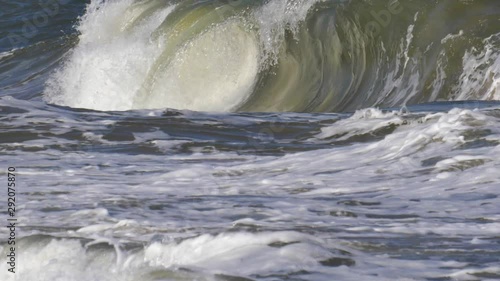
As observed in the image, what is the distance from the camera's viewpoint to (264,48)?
31.6ft

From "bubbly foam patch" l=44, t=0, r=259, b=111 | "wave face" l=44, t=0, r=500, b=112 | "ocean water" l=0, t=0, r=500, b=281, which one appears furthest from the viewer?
"bubbly foam patch" l=44, t=0, r=259, b=111

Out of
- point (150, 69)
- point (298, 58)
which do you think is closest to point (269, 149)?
point (298, 58)

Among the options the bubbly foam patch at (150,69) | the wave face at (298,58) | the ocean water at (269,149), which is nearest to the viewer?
the ocean water at (269,149)

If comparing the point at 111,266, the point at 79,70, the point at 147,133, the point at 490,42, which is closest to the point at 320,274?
the point at 111,266

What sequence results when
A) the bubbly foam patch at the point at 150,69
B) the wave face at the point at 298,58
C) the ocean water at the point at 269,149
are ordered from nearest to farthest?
1. the ocean water at the point at 269,149
2. the wave face at the point at 298,58
3. the bubbly foam patch at the point at 150,69

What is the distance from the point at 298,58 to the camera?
9461mm

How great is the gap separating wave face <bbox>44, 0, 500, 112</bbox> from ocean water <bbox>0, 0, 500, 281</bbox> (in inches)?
0.7

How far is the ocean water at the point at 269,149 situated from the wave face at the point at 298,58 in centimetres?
2

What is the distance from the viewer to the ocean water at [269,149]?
11.0 feet

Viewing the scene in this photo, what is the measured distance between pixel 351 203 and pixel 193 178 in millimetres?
898

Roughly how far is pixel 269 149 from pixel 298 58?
13.1 feet

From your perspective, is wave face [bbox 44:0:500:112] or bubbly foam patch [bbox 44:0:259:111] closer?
wave face [bbox 44:0:500:112]

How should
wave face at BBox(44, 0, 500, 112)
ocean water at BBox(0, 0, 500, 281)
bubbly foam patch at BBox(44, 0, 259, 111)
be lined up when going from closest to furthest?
ocean water at BBox(0, 0, 500, 281), wave face at BBox(44, 0, 500, 112), bubbly foam patch at BBox(44, 0, 259, 111)

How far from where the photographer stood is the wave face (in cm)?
845
